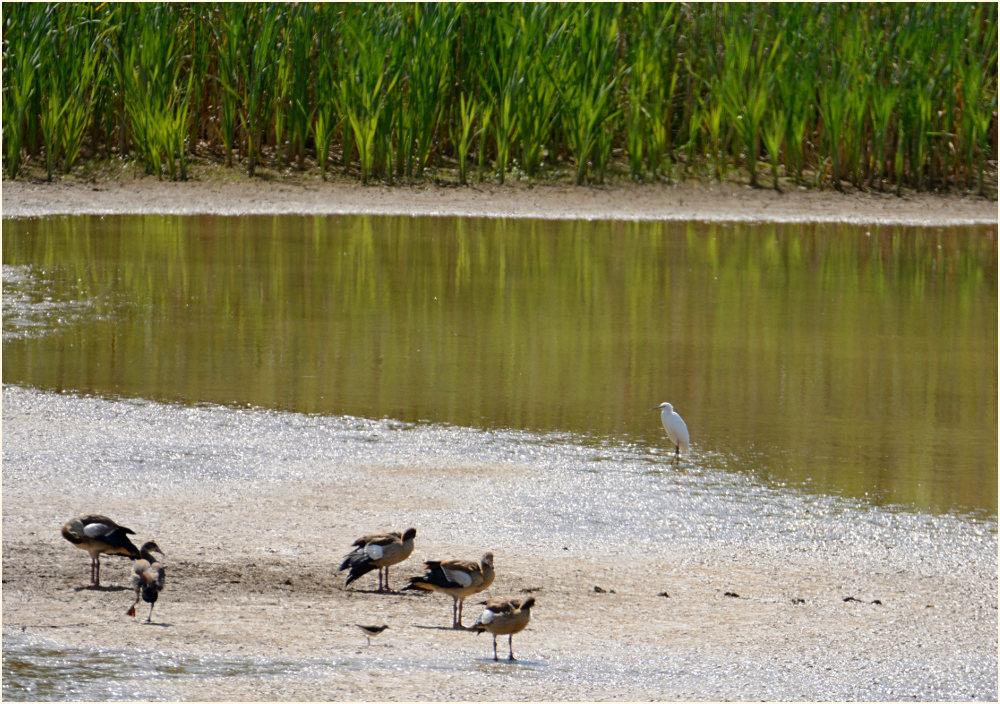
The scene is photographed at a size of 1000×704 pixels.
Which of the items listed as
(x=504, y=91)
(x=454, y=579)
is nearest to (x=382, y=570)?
(x=454, y=579)

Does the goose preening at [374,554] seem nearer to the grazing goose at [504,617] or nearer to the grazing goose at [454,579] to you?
the grazing goose at [454,579]

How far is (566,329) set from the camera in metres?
9.83

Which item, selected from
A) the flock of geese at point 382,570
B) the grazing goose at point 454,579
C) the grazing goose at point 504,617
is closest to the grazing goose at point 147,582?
the flock of geese at point 382,570

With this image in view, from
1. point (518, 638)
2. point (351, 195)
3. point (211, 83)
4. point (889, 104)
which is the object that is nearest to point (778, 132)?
point (889, 104)

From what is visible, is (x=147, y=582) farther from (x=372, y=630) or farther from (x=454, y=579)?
(x=454, y=579)

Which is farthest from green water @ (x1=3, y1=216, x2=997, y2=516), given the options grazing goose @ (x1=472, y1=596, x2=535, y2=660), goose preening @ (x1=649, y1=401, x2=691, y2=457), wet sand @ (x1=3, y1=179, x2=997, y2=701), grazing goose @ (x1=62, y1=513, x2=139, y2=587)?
grazing goose @ (x1=62, y1=513, x2=139, y2=587)

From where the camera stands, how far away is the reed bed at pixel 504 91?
15812 mm

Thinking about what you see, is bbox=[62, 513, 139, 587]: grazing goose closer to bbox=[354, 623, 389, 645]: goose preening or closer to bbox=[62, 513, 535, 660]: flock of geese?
bbox=[62, 513, 535, 660]: flock of geese

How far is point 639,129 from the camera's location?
16.2 meters

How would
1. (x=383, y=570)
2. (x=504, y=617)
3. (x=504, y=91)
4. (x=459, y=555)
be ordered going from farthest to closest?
(x=504, y=91) < (x=459, y=555) < (x=383, y=570) < (x=504, y=617)

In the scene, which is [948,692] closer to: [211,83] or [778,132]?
[778,132]

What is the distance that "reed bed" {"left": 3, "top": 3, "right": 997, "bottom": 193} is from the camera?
15812 mm

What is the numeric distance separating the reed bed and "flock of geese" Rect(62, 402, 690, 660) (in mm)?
11227

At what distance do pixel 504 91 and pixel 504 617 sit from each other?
1204cm
